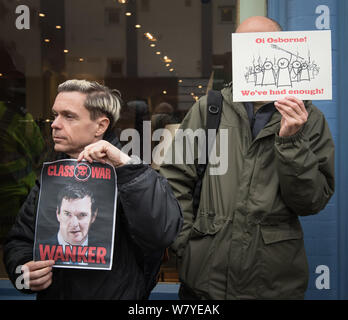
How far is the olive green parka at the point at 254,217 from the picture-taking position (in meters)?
1.95

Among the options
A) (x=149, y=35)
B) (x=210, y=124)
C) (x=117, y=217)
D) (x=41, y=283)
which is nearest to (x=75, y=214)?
(x=117, y=217)

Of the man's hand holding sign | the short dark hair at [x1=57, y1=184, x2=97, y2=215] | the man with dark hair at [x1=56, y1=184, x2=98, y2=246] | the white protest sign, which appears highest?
the white protest sign

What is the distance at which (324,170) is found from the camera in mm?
2016

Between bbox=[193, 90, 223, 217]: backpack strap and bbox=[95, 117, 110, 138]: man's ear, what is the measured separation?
676 millimetres

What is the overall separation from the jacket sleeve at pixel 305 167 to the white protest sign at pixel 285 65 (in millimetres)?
192

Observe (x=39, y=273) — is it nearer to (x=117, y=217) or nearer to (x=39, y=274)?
(x=39, y=274)

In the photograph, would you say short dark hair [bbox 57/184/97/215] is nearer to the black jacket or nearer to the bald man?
the black jacket

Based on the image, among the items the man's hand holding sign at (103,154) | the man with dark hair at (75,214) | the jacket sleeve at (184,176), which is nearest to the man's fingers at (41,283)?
the man with dark hair at (75,214)

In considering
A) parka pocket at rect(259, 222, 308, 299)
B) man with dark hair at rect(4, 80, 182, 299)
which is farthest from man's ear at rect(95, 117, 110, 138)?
parka pocket at rect(259, 222, 308, 299)

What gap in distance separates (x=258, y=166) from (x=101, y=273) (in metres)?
0.90

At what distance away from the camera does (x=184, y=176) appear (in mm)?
2125

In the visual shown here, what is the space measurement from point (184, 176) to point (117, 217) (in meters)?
0.71

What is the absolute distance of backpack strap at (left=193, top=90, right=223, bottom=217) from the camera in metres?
2.07

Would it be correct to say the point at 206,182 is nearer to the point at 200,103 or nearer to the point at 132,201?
the point at 200,103
